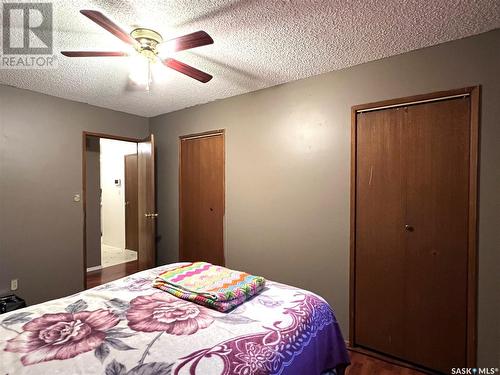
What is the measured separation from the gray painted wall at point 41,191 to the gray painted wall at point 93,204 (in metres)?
1.18

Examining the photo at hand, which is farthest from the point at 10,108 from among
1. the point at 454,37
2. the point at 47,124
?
the point at 454,37

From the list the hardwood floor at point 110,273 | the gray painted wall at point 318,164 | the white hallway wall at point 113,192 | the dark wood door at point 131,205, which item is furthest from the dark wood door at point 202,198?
the white hallway wall at point 113,192

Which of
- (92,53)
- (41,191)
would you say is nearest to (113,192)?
(41,191)

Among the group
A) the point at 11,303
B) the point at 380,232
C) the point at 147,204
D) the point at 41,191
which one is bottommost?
the point at 11,303

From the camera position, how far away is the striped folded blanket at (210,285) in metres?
1.45

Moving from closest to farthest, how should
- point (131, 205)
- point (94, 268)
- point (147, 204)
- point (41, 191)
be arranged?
1. point (41, 191)
2. point (147, 204)
3. point (94, 268)
4. point (131, 205)

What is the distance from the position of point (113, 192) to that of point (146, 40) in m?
4.65

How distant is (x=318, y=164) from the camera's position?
2436 millimetres

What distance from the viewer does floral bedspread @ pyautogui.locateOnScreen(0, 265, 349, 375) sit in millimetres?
980

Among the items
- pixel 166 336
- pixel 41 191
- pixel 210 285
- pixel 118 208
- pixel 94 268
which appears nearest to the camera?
pixel 166 336

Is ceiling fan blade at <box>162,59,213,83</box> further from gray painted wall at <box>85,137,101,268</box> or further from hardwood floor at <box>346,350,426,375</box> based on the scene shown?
gray painted wall at <box>85,137,101,268</box>

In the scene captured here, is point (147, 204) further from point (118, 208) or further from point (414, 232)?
point (414, 232)

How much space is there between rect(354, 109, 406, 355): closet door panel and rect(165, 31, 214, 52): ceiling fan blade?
1.45m

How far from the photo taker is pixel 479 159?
1759 mm
